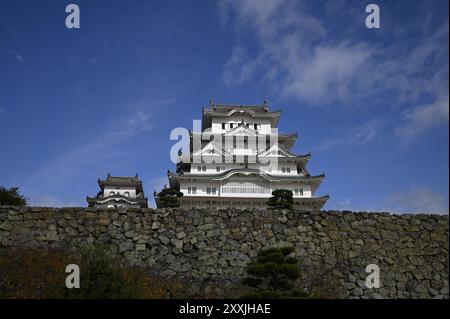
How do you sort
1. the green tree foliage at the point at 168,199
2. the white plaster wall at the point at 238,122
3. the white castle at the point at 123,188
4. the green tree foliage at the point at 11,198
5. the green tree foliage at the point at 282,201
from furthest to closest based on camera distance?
the white plaster wall at the point at 238,122 → the white castle at the point at 123,188 → the green tree foliage at the point at 168,199 → the green tree foliage at the point at 282,201 → the green tree foliage at the point at 11,198

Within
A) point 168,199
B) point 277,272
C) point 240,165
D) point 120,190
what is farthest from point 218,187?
point 277,272

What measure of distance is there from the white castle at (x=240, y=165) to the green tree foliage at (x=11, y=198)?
23.2 metres

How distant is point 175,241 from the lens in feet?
40.8

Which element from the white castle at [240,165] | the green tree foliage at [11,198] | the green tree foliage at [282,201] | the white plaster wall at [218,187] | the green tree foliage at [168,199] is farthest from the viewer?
the white plaster wall at [218,187]

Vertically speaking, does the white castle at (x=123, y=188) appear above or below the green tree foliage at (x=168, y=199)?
above

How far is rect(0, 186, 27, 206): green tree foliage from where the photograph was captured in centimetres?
1762

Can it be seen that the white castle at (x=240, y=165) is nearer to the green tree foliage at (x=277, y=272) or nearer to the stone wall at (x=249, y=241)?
the stone wall at (x=249, y=241)

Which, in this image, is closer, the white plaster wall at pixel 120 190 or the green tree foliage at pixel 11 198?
the green tree foliage at pixel 11 198

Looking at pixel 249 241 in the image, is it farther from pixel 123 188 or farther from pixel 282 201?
pixel 123 188

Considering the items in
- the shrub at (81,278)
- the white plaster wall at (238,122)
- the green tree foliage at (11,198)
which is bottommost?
the shrub at (81,278)

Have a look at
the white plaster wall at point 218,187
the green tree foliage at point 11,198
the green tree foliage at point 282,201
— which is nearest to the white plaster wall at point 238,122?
the white plaster wall at point 218,187

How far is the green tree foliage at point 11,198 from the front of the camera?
1762 centimetres

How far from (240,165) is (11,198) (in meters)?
31.2
